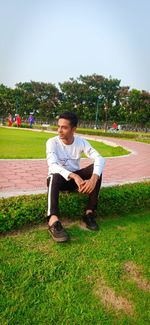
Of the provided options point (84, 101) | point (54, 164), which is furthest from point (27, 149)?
point (84, 101)

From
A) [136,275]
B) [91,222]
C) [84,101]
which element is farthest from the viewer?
[84,101]

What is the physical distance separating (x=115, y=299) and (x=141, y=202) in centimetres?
209

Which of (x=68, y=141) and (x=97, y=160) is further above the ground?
(x=68, y=141)

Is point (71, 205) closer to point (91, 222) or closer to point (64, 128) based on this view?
point (91, 222)

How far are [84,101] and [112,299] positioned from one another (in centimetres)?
4951

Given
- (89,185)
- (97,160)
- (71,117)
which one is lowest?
(89,185)

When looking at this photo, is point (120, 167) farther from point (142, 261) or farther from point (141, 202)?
point (142, 261)

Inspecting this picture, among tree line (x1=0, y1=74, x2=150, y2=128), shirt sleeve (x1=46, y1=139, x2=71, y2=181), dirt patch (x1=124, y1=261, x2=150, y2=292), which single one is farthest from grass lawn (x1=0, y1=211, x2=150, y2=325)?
tree line (x1=0, y1=74, x2=150, y2=128)

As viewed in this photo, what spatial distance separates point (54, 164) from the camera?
10.9 feet

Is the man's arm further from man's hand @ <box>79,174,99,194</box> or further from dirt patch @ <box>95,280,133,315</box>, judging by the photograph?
dirt patch @ <box>95,280,133,315</box>

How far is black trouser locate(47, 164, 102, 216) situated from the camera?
3061 mm

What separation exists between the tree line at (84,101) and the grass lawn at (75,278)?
137 ft

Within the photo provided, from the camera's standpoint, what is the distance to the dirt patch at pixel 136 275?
2.69 metres

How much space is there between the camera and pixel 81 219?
371cm
